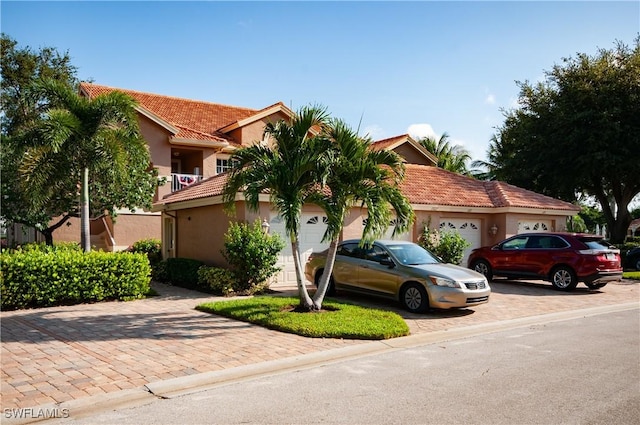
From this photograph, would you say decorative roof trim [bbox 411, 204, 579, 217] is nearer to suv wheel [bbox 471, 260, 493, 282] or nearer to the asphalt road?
suv wheel [bbox 471, 260, 493, 282]

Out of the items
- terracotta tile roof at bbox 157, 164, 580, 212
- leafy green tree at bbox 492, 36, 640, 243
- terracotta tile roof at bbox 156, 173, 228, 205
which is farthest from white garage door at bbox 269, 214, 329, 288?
leafy green tree at bbox 492, 36, 640, 243

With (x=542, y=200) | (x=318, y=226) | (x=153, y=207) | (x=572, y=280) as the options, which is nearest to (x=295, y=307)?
(x=318, y=226)

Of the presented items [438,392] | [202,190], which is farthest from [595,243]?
[202,190]

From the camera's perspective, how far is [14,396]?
18.4 feet

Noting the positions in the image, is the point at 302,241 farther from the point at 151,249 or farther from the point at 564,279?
the point at 564,279

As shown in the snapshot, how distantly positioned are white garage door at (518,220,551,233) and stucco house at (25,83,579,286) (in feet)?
0.13

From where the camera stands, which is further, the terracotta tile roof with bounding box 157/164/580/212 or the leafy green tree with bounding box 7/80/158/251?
the terracotta tile roof with bounding box 157/164/580/212

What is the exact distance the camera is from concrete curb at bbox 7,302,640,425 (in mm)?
5355

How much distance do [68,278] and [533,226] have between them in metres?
17.1

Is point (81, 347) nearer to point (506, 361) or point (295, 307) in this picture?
point (295, 307)

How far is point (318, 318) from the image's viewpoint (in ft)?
31.6

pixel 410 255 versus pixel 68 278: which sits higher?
pixel 410 255

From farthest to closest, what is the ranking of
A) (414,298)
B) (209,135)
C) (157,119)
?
(209,135), (157,119), (414,298)

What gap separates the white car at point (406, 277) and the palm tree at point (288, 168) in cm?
214
